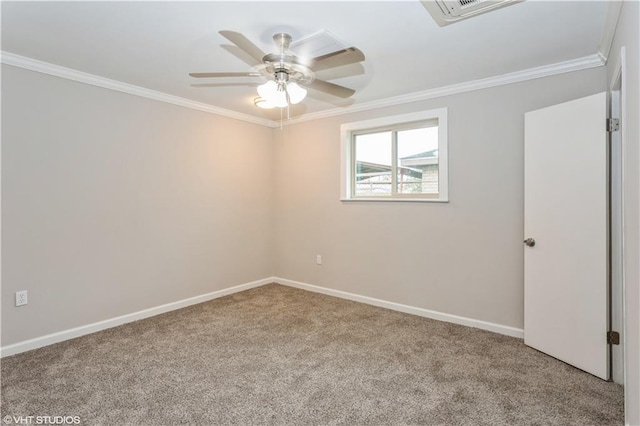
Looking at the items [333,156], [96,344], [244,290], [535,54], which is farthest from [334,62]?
[244,290]

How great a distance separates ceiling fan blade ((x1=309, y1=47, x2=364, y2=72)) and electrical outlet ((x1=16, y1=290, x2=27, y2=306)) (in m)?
2.85

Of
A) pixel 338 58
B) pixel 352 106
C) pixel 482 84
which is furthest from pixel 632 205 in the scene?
pixel 352 106

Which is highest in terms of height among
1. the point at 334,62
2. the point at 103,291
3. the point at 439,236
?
the point at 334,62

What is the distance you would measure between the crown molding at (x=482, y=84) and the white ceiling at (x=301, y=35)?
0.07 m

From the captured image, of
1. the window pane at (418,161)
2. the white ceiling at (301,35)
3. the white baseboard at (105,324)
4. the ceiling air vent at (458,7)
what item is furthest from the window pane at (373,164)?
the white baseboard at (105,324)

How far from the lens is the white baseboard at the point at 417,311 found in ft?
10.2

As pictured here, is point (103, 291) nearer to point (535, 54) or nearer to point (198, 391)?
point (198, 391)

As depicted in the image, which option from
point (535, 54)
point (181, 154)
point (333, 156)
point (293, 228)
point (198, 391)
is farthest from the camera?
point (293, 228)

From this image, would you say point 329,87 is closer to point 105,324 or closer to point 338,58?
point 338,58

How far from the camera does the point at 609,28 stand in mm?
2162

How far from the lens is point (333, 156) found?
427 centimetres

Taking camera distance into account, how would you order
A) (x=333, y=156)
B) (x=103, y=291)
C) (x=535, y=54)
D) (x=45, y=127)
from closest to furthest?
(x=535, y=54), (x=45, y=127), (x=103, y=291), (x=333, y=156)

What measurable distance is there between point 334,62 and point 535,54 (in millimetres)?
1701

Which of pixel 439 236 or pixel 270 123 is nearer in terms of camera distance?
pixel 439 236
